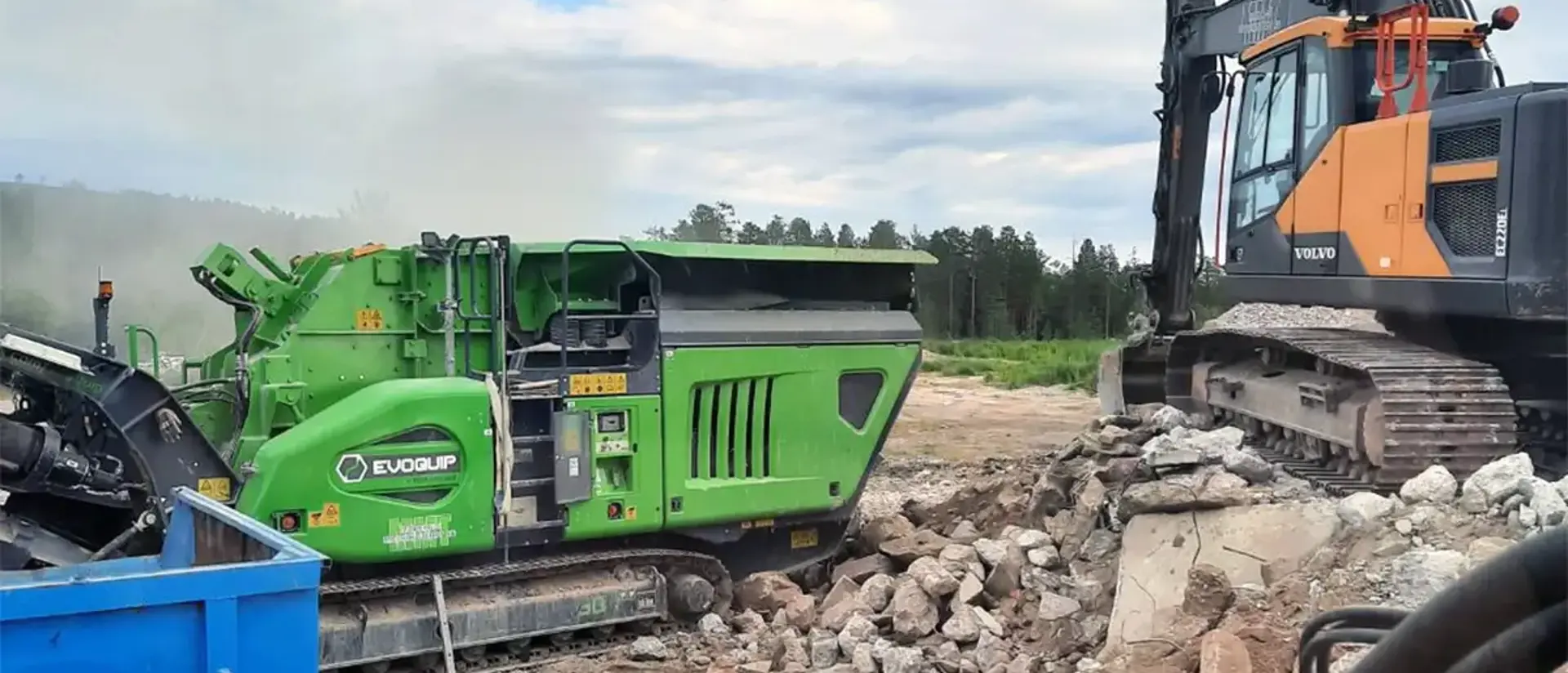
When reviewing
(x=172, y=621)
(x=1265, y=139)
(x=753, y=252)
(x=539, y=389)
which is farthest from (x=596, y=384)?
(x=1265, y=139)

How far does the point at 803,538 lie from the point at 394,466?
2.25m

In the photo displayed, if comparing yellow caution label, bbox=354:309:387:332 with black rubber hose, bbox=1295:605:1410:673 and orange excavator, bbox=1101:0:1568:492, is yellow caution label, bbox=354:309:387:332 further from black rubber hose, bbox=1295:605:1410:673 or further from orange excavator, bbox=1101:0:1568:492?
black rubber hose, bbox=1295:605:1410:673

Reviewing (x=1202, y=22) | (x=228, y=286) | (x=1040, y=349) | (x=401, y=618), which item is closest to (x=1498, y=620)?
(x=401, y=618)

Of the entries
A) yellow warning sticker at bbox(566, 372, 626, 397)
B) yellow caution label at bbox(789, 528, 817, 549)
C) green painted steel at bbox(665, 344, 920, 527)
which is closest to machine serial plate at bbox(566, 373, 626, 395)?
yellow warning sticker at bbox(566, 372, 626, 397)

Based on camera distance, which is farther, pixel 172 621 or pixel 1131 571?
pixel 1131 571

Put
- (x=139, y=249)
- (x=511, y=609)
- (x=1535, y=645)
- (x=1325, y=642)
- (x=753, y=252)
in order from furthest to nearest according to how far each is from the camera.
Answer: (x=139, y=249) → (x=753, y=252) → (x=511, y=609) → (x=1325, y=642) → (x=1535, y=645)

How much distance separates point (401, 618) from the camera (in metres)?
5.60

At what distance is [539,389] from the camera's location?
6.00 metres

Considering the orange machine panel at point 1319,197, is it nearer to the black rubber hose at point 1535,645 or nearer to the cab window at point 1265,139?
the cab window at point 1265,139

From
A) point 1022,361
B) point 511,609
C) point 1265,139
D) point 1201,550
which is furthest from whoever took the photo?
point 1022,361

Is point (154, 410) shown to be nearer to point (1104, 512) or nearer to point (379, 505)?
point (379, 505)

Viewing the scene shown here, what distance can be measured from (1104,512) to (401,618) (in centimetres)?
317

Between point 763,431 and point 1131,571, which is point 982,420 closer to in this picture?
point 763,431

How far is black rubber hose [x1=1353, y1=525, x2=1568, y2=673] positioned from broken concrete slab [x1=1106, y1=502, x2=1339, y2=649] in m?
3.61
